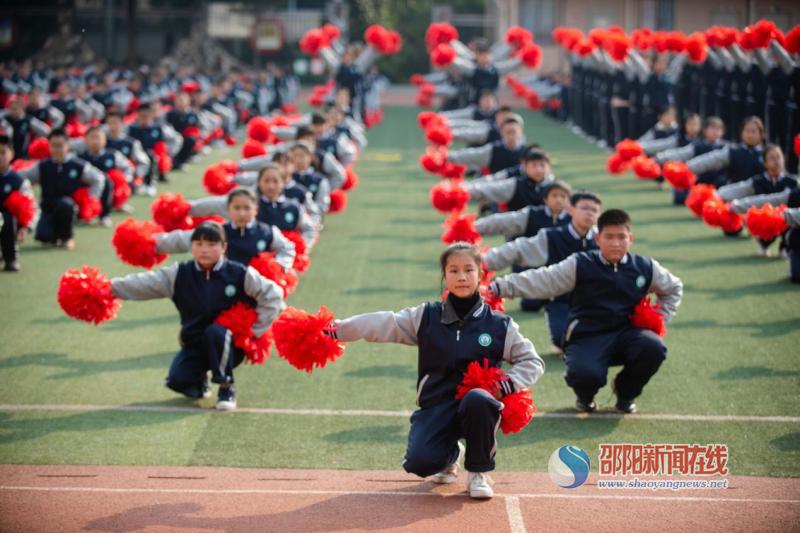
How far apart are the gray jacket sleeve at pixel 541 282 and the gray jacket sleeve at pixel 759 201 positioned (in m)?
3.81

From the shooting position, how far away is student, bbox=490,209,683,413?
785 cm

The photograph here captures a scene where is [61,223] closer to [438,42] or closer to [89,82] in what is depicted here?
[438,42]

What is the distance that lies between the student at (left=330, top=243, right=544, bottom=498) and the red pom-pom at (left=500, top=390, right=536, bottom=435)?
3cm

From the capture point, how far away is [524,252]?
29.4ft

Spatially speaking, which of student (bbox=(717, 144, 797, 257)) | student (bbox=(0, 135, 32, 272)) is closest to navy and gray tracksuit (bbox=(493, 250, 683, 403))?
student (bbox=(717, 144, 797, 257))

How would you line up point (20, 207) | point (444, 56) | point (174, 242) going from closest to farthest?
point (174, 242)
point (20, 207)
point (444, 56)

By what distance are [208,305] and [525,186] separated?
15.0ft

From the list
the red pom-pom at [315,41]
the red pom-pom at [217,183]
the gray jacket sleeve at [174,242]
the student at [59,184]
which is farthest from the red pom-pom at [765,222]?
the red pom-pom at [315,41]

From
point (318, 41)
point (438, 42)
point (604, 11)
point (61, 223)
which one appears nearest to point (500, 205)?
point (61, 223)

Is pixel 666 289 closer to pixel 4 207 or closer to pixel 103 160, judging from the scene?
pixel 4 207

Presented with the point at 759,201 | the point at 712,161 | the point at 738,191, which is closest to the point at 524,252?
the point at 759,201

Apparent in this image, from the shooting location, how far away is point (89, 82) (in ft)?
118

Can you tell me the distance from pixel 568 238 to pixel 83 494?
430 centimetres

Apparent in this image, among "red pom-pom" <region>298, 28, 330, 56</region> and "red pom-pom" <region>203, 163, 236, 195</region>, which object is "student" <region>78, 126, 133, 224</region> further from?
"red pom-pom" <region>298, 28, 330, 56</region>
